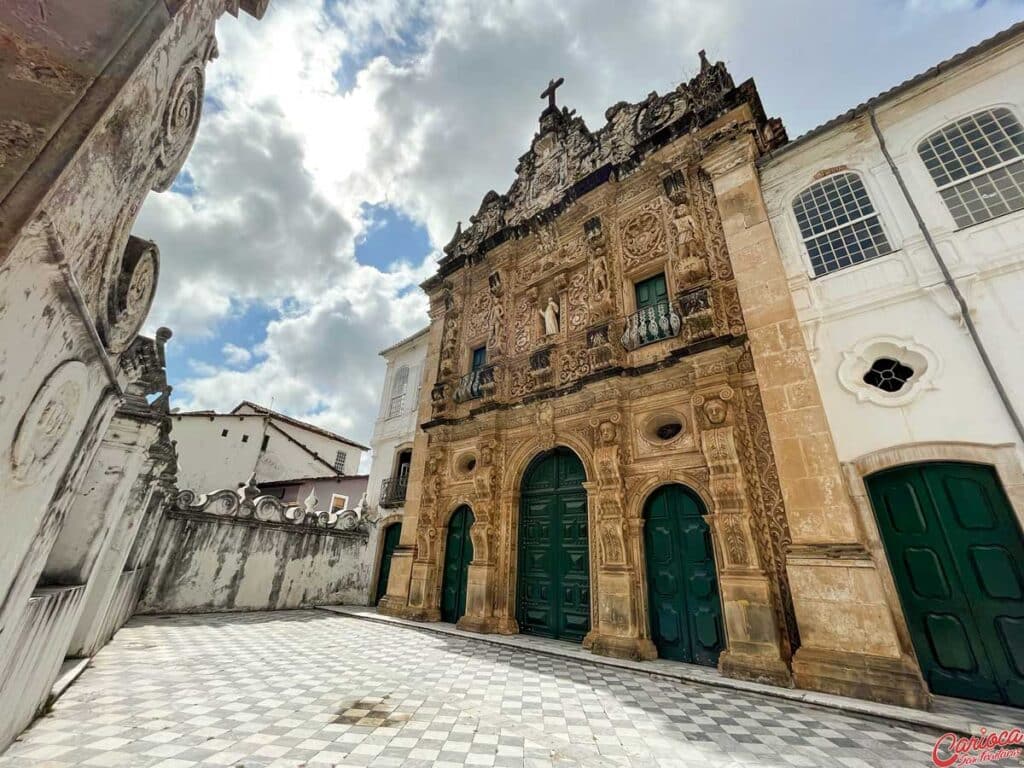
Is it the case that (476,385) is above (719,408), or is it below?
above

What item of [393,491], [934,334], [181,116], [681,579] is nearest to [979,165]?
[934,334]

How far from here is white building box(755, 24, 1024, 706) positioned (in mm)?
5031

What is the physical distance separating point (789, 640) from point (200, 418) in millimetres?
27388

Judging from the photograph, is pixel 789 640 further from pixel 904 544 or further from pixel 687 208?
pixel 687 208

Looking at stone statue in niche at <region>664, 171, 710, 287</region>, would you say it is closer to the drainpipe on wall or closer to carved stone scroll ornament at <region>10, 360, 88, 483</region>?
the drainpipe on wall

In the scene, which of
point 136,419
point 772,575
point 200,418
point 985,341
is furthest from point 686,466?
point 200,418

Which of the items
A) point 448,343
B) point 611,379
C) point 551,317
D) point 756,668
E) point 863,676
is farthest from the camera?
point 448,343

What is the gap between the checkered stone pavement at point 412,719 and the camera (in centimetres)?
311

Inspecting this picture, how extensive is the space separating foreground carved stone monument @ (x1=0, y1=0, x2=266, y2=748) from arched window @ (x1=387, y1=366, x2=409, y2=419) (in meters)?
12.7

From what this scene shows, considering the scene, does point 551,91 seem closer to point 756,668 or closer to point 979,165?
point 979,165

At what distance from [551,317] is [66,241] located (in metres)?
9.42

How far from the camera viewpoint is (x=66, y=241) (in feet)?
5.60

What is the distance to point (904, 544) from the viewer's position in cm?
551

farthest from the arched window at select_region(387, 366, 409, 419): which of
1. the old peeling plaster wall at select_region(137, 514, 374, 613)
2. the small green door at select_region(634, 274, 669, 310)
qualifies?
the small green door at select_region(634, 274, 669, 310)
